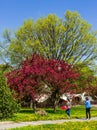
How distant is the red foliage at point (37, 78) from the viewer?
3766cm

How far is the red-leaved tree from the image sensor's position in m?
37.7

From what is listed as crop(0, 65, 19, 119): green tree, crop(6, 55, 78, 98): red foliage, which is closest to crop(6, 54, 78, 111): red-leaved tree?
crop(6, 55, 78, 98): red foliage

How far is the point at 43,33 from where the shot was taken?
185 ft

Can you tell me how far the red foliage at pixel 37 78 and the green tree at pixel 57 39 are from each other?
1622 cm

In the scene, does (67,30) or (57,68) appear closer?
(57,68)

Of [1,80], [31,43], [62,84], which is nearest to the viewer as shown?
[1,80]

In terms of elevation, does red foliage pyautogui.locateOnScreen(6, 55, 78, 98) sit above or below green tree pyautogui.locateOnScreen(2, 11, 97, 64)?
below

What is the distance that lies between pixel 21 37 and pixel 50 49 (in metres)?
5.00

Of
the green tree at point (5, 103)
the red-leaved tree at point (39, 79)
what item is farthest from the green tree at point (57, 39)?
the green tree at point (5, 103)

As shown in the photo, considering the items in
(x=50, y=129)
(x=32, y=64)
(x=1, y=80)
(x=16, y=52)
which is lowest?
(x=50, y=129)

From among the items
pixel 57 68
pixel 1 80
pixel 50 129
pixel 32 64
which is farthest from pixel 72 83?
pixel 50 129

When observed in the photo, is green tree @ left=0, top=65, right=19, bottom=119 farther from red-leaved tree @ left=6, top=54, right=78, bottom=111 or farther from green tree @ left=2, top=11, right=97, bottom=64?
green tree @ left=2, top=11, right=97, bottom=64

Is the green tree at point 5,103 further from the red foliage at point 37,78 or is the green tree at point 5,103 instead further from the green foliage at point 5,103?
the red foliage at point 37,78

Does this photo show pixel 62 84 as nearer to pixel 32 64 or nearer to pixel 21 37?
pixel 32 64
